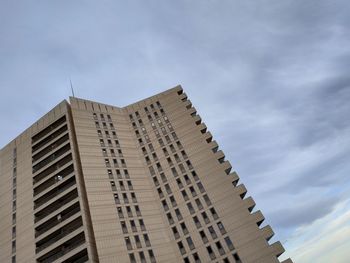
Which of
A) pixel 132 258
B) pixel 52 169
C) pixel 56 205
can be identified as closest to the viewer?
pixel 132 258

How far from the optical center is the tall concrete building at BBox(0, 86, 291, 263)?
48.3 m

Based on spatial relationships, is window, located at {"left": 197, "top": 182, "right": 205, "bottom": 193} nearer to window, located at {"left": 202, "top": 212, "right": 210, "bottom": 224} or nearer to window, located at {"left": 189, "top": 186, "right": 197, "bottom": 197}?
window, located at {"left": 189, "top": 186, "right": 197, "bottom": 197}

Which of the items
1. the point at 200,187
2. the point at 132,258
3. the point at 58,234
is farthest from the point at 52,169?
the point at 200,187

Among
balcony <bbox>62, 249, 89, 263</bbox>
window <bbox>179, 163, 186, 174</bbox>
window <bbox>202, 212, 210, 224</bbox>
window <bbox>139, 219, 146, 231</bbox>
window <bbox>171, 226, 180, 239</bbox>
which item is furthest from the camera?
window <bbox>179, 163, 186, 174</bbox>

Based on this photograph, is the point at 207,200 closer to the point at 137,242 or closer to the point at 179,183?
the point at 179,183

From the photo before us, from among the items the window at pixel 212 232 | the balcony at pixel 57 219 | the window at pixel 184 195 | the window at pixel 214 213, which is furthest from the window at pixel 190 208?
the balcony at pixel 57 219

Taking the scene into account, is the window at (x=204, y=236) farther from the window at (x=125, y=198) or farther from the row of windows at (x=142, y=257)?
the window at (x=125, y=198)

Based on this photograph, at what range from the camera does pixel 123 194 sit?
183 feet

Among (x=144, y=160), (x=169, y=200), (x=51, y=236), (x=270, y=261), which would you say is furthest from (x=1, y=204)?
(x=270, y=261)

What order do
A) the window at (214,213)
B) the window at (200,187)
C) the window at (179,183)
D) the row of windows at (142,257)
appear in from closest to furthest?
the row of windows at (142,257), the window at (214,213), the window at (200,187), the window at (179,183)

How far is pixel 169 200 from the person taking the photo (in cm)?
5644

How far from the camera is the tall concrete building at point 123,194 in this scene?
159 ft

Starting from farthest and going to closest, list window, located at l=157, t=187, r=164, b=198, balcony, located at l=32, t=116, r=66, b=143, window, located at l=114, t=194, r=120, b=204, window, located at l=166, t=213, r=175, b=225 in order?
balcony, located at l=32, t=116, r=66, b=143 → window, located at l=157, t=187, r=164, b=198 → window, located at l=114, t=194, r=120, b=204 → window, located at l=166, t=213, r=175, b=225

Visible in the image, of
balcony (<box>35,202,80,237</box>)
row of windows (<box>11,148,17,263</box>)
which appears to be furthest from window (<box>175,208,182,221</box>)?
row of windows (<box>11,148,17,263</box>)
